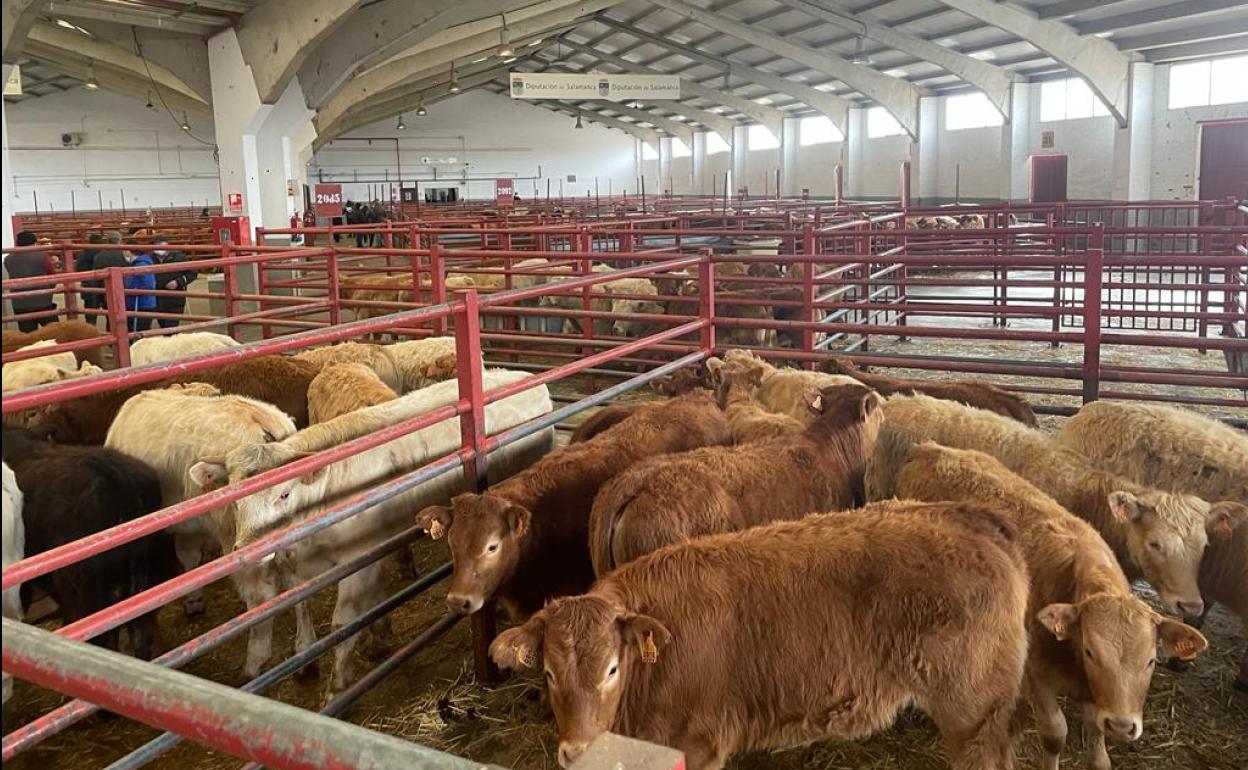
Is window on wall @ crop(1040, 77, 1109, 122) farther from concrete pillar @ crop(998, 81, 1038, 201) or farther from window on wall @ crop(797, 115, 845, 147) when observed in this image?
window on wall @ crop(797, 115, 845, 147)

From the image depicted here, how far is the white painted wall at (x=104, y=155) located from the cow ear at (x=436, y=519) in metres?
34.5

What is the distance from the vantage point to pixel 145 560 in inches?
159

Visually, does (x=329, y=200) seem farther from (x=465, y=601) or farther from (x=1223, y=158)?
(x=1223, y=158)

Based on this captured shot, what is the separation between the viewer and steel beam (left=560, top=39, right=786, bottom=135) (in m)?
32.6

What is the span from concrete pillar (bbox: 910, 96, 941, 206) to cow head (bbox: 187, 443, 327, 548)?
1037 inches

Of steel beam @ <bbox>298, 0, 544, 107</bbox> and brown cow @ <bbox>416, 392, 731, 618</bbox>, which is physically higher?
steel beam @ <bbox>298, 0, 544, 107</bbox>

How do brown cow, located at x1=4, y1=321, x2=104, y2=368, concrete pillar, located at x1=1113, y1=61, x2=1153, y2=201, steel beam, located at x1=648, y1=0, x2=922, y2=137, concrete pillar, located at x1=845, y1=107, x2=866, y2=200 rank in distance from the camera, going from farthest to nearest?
concrete pillar, located at x1=845, y1=107, x2=866, y2=200, steel beam, located at x1=648, y1=0, x2=922, y2=137, concrete pillar, located at x1=1113, y1=61, x2=1153, y2=201, brown cow, located at x1=4, y1=321, x2=104, y2=368

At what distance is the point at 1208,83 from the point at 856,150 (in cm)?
1194

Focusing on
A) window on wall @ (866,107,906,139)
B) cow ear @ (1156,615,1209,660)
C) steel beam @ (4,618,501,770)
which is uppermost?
window on wall @ (866,107,906,139)

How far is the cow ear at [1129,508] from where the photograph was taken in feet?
12.1

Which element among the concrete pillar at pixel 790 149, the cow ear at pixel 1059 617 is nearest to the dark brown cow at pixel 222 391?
the cow ear at pixel 1059 617

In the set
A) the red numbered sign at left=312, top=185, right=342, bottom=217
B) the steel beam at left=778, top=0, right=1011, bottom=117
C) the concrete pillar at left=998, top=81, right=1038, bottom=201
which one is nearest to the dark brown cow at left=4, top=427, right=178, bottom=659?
the red numbered sign at left=312, top=185, right=342, bottom=217

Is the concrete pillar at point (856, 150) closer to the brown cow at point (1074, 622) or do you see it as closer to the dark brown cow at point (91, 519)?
the brown cow at point (1074, 622)

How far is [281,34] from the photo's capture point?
43.8 ft
